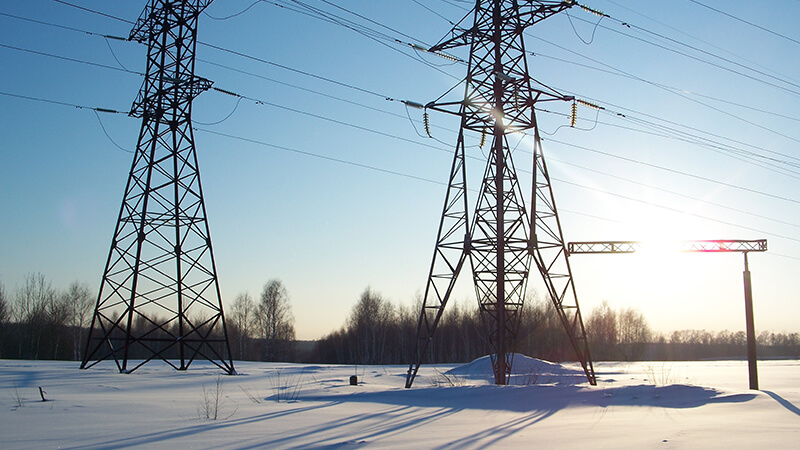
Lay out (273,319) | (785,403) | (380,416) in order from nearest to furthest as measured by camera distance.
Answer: (380,416), (785,403), (273,319)

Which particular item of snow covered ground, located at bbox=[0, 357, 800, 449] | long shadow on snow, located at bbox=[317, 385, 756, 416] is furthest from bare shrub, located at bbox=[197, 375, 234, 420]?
long shadow on snow, located at bbox=[317, 385, 756, 416]

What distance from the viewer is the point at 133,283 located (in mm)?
19344

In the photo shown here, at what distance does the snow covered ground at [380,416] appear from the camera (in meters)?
8.11

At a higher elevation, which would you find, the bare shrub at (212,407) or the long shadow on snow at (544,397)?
the bare shrub at (212,407)

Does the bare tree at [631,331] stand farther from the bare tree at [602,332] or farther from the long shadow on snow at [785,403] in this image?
the long shadow on snow at [785,403]

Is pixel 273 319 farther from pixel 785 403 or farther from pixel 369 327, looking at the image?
pixel 785 403

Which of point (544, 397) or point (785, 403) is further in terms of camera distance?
point (544, 397)

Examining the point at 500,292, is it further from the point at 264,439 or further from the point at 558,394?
the point at 264,439

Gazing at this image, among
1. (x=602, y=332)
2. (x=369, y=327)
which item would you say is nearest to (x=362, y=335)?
(x=369, y=327)

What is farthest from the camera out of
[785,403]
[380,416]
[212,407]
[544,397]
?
[544,397]

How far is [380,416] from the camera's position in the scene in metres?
11.8

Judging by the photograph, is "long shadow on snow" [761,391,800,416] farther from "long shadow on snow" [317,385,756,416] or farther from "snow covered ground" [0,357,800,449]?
"long shadow on snow" [317,385,756,416]

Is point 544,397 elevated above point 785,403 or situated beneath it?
situated beneath

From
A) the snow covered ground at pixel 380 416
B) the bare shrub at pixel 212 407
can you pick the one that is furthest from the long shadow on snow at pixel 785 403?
the bare shrub at pixel 212 407
